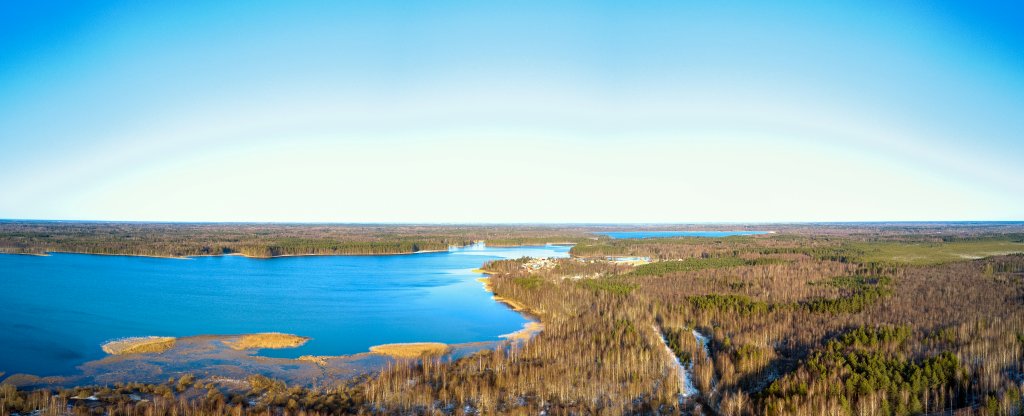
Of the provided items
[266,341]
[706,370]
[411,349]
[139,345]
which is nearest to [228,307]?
[139,345]

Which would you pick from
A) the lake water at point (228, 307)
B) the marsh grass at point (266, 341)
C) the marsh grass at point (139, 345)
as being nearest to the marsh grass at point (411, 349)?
the lake water at point (228, 307)

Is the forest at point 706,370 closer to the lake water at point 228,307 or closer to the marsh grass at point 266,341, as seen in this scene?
the lake water at point 228,307

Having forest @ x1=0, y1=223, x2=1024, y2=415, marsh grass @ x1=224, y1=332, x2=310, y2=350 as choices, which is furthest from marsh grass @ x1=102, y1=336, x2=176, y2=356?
forest @ x1=0, y1=223, x2=1024, y2=415

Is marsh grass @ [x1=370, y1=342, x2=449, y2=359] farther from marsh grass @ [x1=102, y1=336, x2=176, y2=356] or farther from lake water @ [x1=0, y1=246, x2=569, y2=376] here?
marsh grass @ [x1=102, y1=336, x2=176, y2=356]

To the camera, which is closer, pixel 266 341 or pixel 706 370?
pixel 706 370

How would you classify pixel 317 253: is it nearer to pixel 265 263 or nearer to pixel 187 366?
pixel 265 263

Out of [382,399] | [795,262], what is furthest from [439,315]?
[795,262]

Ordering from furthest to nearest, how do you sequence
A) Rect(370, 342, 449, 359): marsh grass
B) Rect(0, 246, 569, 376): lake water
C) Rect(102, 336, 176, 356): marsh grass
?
Rect(0, 246, 569, 376): lake water
Rect(370, 342, 449, 359): marsh grass
Rect(102, 336, 176, 356): marsh grass

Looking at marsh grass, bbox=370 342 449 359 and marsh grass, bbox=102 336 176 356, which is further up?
marsh grass, bbox=102 336 176 356

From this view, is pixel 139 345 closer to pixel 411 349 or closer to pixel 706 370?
pixel 411 349
